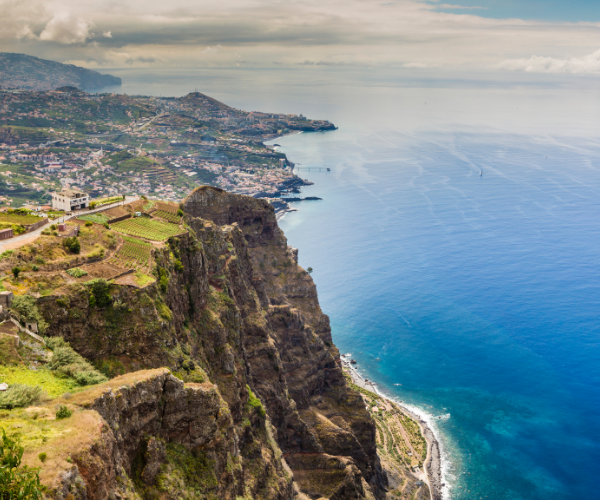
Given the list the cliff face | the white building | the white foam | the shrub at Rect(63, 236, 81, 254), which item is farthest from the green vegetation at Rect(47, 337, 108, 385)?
the white foam

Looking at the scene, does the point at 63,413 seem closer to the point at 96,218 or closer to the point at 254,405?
the point at 254,405

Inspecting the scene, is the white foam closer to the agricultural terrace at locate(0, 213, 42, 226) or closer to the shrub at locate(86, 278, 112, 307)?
the shrub at locate(86, 278, 112, 307)

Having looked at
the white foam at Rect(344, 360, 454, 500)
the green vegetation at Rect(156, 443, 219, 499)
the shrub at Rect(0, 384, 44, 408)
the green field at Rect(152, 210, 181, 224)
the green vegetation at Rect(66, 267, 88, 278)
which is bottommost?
the white foam at Rect(344, 360, 454, 500)

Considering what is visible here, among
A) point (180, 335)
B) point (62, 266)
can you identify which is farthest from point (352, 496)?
point (62, 266)

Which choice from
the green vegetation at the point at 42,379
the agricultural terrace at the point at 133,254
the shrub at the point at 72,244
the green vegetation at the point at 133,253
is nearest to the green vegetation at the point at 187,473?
the green vegetation at the point at 42,379

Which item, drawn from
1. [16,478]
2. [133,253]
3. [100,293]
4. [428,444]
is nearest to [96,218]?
[133,253]

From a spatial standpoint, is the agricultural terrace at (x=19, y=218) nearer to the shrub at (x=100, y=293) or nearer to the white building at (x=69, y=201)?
the white building at (x=69, y=201)
